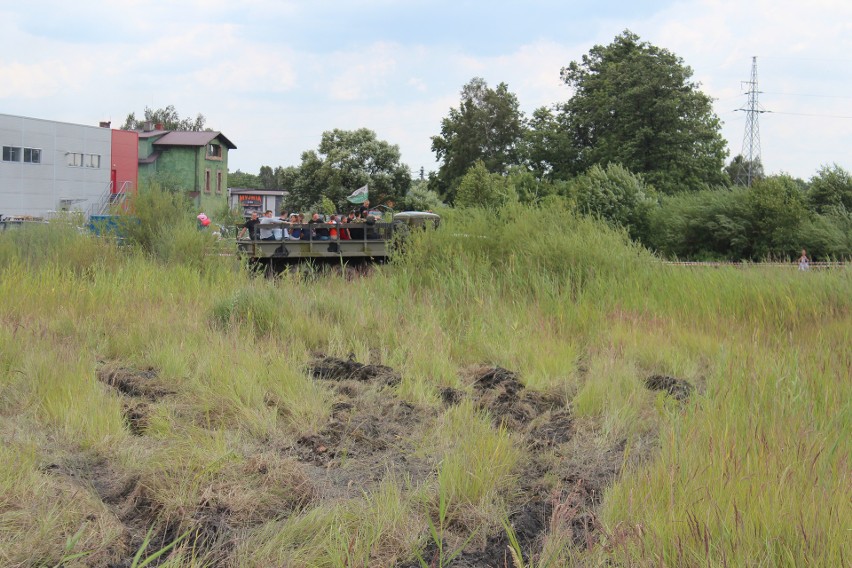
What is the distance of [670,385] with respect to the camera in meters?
7.57

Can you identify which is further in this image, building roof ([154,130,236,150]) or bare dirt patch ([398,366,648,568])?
building roof ([154,130,236,150])

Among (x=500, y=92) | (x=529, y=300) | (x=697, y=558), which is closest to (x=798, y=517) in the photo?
(x=697, y=558)

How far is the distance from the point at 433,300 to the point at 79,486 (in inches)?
314

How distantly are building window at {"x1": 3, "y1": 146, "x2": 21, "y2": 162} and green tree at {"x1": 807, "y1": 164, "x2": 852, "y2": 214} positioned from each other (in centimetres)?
4982

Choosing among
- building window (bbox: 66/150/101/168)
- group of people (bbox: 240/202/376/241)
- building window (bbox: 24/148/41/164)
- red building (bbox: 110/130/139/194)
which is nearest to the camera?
group of people (bbox: 240/202/376/241)

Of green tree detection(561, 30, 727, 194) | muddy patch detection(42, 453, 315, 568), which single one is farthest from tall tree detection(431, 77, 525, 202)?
muddy patch detection(42, 453, 315, 568)

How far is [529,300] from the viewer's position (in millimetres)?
12086

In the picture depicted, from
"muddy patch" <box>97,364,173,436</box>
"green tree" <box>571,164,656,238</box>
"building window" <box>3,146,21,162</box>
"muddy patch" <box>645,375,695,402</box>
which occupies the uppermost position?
"building window" <box>3,146,21,162</box>

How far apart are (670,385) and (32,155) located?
6131 cm

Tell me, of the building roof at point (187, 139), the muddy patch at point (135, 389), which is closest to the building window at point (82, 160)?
the building roof at point (187, 139)

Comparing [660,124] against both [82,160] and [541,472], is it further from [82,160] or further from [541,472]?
[541,472]

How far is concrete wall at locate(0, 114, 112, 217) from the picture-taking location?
58438 millimetres

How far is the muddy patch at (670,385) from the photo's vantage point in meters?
7.15

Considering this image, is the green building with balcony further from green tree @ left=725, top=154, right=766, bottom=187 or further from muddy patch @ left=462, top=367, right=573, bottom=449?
muddy patch @ left=462, top=367, right=573, bottom=449
